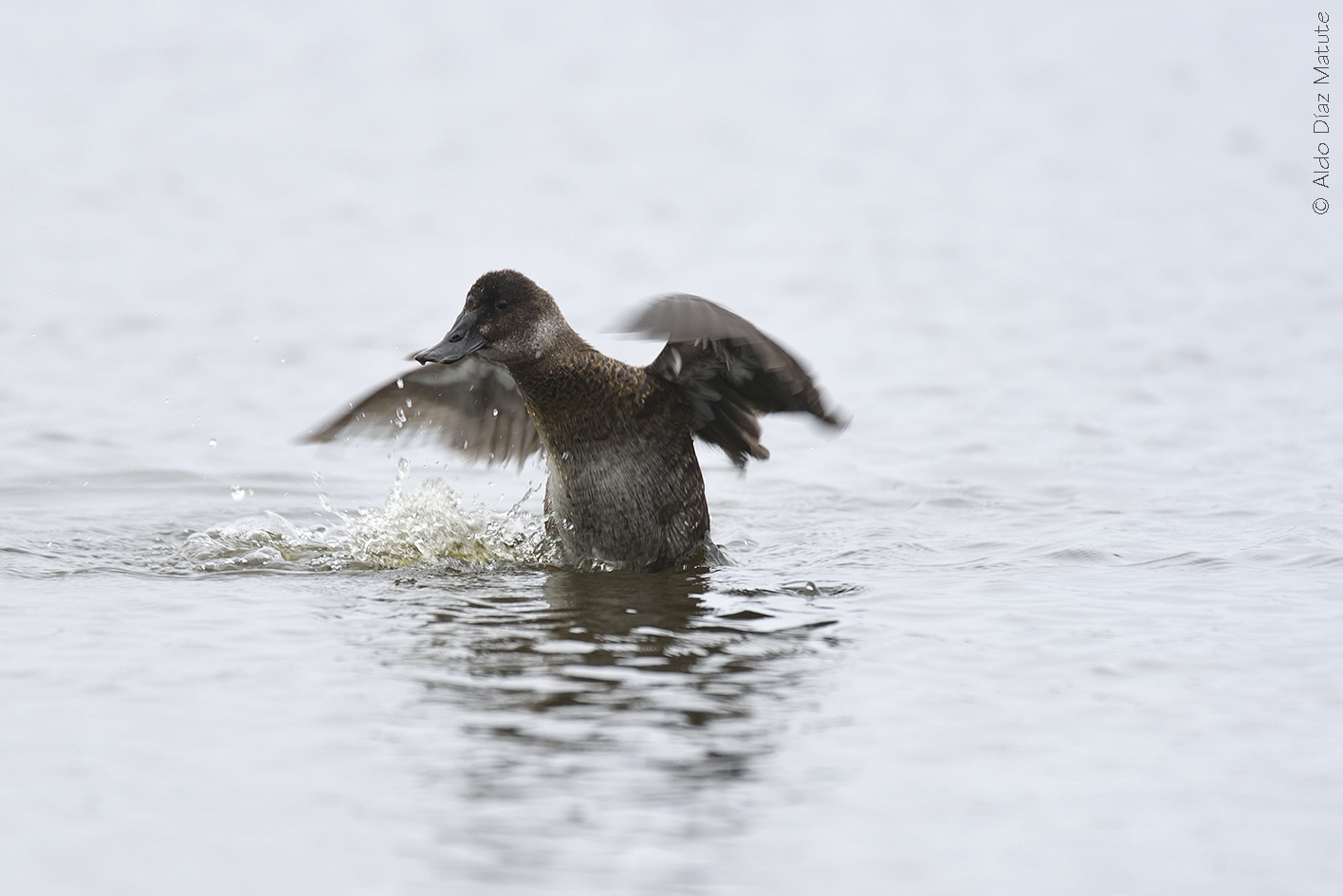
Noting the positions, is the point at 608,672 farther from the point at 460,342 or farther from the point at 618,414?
the point at 460,342

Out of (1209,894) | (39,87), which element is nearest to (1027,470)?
(1209,894)

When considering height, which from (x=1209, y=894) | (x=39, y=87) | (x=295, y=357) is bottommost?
(x=1209, y=894)

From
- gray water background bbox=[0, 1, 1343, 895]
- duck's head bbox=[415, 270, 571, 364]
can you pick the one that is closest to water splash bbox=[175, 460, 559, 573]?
gray water background bbox=[0, 1, 1343, 895]

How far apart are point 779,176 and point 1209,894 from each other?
16.0 meters

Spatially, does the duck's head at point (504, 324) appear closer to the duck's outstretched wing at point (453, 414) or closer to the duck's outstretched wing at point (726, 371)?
the duck's outstretched wing at point (726, 371)

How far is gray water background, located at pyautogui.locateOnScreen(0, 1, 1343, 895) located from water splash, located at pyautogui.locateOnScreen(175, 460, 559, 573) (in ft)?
0.11

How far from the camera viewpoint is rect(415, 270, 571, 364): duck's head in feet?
22.1

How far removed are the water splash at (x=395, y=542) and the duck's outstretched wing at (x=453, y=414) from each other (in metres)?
0.50

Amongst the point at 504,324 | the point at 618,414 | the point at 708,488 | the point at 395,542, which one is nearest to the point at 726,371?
the point at 618,414

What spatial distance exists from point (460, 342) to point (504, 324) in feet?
0.68

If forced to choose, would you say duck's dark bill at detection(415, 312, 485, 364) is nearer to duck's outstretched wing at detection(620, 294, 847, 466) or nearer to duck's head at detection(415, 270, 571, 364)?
duck's head at detection(415, 270, 571, 364)

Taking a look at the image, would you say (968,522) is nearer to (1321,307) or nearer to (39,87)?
(1321,307)

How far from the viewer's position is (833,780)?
420cm

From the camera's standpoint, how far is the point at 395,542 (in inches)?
281
